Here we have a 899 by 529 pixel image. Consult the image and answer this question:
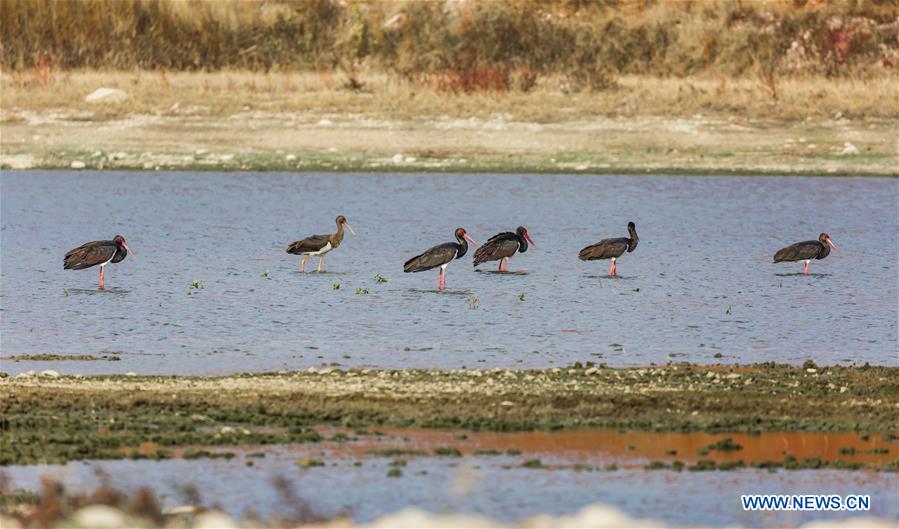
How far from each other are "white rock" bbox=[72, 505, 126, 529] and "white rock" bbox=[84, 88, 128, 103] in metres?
27.6

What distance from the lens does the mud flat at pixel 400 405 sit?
38.1 feet

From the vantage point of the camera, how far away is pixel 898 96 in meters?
34.6

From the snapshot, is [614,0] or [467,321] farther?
[614,0]

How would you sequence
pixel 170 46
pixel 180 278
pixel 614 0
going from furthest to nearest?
pixel 614 0 < pixel 170 46 < pixel 180 278

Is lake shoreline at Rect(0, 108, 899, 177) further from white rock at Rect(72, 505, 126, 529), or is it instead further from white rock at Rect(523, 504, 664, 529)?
white rock at Rect(72, 505, 126, 529)

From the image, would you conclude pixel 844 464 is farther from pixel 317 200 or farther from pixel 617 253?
pixel 317 200

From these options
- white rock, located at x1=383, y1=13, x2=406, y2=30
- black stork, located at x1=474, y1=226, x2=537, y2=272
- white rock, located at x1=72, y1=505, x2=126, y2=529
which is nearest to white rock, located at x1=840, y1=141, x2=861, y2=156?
black stork, located at x1=474, y1=226, x2=537, y2=272

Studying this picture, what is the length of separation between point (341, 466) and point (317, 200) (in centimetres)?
1776

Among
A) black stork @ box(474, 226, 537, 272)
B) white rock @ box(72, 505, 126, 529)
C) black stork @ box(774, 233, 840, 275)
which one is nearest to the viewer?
white rock @ box(72, 505, 126, 529)

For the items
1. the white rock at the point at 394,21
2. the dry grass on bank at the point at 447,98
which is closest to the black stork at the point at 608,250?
the dry grass on bank at the point at 447,98

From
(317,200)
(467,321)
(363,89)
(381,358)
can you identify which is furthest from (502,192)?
(381,358)

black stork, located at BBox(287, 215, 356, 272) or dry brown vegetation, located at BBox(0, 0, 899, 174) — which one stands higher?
dry brown vegetation, located at BBox(0, 0, 899, 174)

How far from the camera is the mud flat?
11.6 metres

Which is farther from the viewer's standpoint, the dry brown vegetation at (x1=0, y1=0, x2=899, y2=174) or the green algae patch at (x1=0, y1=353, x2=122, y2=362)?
the dry brown vegetation at (x1=0, y1=0, x2=899, y2=174)
